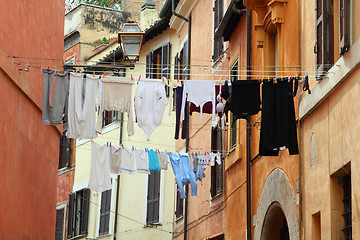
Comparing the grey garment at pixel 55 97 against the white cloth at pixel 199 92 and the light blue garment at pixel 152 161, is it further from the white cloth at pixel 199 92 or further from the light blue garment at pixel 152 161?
the light blue garment at pixel 152 161

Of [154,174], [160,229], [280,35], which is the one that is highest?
[280,35]

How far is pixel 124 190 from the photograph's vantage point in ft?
91.5

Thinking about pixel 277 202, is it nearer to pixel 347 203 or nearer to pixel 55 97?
pixel 347 203

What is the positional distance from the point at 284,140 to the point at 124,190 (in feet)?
49.2

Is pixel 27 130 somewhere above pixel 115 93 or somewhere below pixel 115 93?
below

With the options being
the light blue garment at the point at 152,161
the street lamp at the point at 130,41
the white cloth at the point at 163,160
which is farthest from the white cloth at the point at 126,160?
the street lamp at the point at 130,41

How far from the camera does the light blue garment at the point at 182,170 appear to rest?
2008 cm

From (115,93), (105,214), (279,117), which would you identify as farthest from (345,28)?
(105,214)

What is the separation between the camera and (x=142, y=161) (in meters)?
19.7

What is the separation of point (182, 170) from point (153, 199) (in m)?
6.18

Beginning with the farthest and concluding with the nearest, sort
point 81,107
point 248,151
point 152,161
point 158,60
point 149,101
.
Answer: point 158,60 → point 152,161 → point 248,151 → point 149,101 → point 81,107

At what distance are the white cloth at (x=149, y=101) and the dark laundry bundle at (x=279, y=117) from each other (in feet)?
6.06

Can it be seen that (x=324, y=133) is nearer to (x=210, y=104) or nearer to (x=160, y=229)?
(x=210, y=104)

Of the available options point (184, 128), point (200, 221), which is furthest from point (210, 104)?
point (200, 221)
